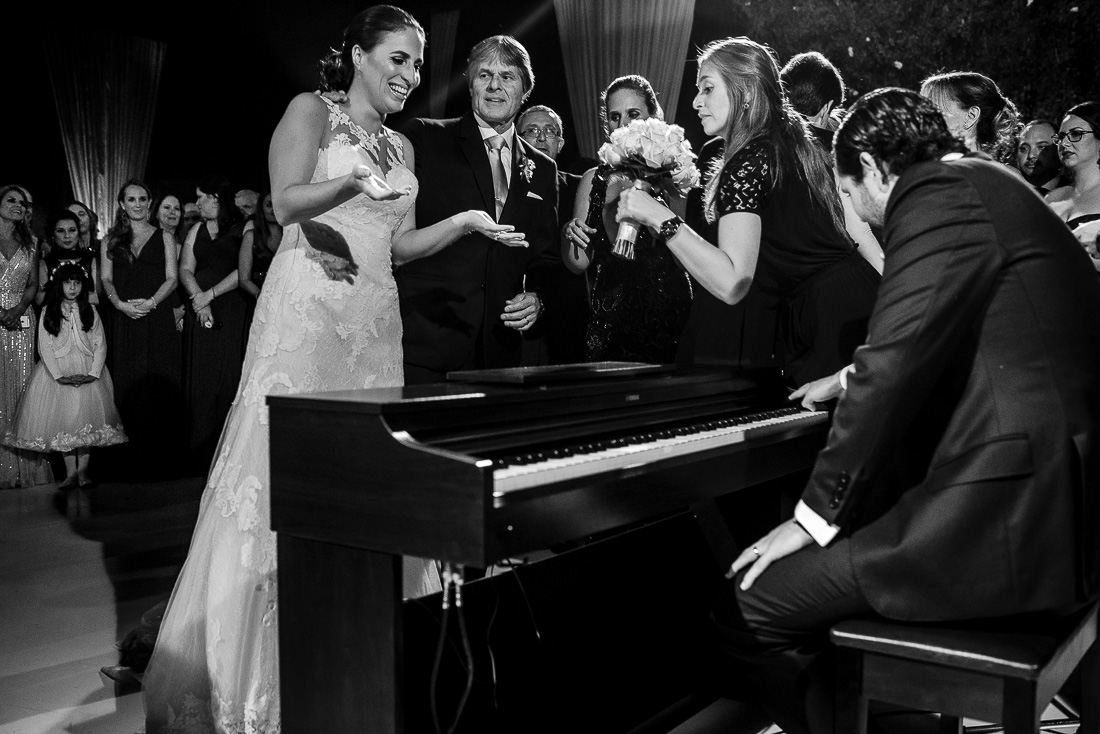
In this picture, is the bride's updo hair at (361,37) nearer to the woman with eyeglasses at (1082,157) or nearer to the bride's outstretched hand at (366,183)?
the bride's outstretched hand at (366,183)

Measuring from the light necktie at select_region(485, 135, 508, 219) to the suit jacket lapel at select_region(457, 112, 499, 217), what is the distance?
4cm

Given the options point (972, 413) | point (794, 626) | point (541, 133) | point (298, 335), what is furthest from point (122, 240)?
point (972, 413)

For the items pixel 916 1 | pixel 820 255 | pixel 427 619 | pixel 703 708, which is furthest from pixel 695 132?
pixel 427 619

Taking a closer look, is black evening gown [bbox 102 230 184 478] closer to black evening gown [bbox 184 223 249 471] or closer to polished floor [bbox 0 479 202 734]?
black evening gown [bbox 184 223 249 471]

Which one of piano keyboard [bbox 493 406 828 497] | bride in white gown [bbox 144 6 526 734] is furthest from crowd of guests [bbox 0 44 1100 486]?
bride in white gown [bbox 144 6 526 734]

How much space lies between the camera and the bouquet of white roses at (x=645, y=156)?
2.87 meters

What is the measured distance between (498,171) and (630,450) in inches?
79.9

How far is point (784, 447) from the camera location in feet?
8.90

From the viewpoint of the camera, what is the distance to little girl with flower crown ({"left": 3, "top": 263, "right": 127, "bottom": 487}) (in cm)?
730

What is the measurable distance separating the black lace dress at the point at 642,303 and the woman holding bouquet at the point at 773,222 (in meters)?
0.71

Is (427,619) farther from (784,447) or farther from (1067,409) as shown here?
(1067,409)

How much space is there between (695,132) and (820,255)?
5.64 metres

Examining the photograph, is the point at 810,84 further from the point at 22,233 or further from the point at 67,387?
the point at 22,233

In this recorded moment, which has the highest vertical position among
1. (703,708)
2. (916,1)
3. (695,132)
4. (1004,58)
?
(916,1)
